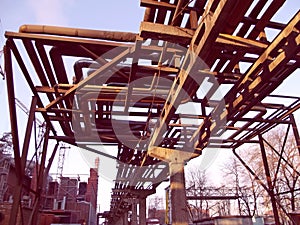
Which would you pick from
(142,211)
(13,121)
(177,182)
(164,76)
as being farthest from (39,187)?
(142,211)

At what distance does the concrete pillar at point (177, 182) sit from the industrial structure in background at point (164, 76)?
25mm

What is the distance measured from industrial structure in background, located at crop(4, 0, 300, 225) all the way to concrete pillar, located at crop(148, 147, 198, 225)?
2 cm

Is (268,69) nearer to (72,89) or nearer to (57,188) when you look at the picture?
(72,89)

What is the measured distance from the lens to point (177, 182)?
20.8 feet

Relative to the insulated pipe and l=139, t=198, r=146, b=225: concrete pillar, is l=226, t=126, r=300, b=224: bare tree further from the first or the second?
the insulated pipe

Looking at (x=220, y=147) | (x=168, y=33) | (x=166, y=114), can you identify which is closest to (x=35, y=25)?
(x=168, y=33)

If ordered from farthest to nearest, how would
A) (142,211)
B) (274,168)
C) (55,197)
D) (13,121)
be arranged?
(55,197), (274,168), (142,211), (13,121)

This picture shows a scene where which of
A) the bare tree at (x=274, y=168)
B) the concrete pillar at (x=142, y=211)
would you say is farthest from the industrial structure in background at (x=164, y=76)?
the bare tree at (x=274, y=168)

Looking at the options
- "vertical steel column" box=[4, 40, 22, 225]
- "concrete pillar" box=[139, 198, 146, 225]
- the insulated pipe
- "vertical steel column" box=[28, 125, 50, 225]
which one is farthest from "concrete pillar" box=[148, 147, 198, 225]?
"concrete pillar" box=[139, 198, 146, 225]

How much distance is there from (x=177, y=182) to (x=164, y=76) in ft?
8.64

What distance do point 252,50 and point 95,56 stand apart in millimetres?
Result: 2770

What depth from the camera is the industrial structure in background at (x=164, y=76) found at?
153 inches

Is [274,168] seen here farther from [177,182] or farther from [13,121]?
[13,121]

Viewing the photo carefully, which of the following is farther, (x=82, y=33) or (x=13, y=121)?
(x=13, y=121)
